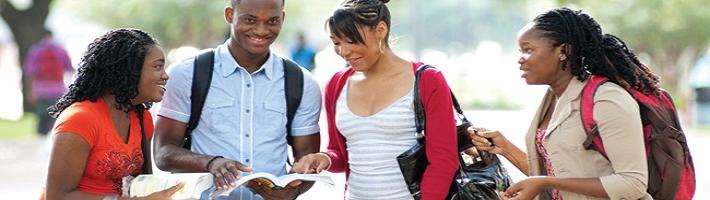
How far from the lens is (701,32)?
27703 millimetres

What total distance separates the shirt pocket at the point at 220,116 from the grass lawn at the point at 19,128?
14858mm

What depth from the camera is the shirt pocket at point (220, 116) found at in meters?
5.09

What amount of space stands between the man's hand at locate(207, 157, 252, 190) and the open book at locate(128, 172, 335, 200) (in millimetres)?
23

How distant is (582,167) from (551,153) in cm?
13

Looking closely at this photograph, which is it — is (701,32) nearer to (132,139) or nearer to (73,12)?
(73,12)

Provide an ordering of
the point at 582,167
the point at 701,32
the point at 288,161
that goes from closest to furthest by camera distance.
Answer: the point at 582,167 → the point at 288,161 → the point at 701,32

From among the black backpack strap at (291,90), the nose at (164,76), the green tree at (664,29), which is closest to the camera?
the nose at (164,76)

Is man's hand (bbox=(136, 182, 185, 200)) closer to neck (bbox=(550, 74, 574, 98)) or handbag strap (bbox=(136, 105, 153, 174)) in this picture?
handbag strap (bbox=(136, 105, 153, 174))

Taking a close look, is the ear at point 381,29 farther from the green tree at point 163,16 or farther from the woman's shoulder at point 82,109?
the green tree at point 163,16

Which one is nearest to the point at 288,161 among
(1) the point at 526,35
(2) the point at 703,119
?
(1) the point at 526,35

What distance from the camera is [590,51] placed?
14.9 feet

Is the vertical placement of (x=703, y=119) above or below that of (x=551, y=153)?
below

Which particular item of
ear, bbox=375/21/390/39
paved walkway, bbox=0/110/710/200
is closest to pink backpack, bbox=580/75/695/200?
ear, bbox=375/21/390/39

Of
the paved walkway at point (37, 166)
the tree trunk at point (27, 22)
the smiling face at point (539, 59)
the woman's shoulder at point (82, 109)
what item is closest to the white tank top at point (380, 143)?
the smiling face at point (539, 59)
